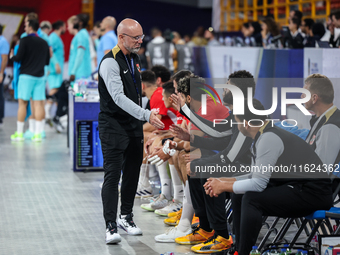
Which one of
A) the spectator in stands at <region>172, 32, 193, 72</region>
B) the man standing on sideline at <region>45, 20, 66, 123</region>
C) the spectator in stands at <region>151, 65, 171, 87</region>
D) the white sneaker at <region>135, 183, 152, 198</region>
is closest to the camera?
the white sneaker at <region>135, 183, 152, 198</region>

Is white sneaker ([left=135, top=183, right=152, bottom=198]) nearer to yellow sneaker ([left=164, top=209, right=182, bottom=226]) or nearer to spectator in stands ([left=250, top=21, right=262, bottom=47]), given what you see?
yellow sneaker ([left=164, top=209, right=182, bottom=226])

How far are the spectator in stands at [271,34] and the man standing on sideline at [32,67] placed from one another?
3.57m

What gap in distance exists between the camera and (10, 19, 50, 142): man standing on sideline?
8.13m

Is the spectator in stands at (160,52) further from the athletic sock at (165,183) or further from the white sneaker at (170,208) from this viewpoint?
the white sneaker at (170,208)

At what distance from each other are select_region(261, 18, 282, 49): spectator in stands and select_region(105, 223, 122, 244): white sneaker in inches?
199

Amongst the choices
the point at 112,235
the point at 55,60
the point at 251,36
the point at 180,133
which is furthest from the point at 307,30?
the point at 112,235

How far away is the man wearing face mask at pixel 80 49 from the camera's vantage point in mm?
8953

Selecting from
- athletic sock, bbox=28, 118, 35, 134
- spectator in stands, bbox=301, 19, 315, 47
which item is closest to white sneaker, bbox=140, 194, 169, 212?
spectator in stands, bbox=301, 19, 315, 47

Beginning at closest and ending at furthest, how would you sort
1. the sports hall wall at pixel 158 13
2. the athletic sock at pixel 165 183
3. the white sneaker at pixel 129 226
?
the white sneaker at pixel 129 226 < the athletic sock at pixel 165 183 < the sports hall wall at pixel 158 13

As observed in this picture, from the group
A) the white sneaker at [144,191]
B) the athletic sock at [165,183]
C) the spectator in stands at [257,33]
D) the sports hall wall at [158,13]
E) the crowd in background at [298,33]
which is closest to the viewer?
the athletic sock at [165,183]

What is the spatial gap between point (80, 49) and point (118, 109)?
18.0 feet

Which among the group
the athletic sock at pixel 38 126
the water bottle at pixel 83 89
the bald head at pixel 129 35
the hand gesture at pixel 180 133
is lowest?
the athletic sock at pixel 38 126

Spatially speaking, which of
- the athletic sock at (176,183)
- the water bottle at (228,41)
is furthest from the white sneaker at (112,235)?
the water bottle at (228,41)

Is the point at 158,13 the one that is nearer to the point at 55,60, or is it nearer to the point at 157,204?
the point at 55,60
